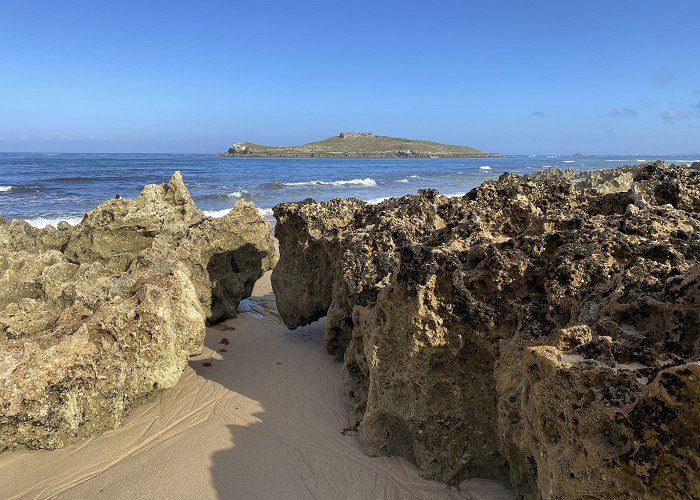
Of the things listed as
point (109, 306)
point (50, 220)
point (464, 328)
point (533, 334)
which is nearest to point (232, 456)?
point (109, 306)

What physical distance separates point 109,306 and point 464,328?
314 cm

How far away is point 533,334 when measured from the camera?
3029 mm

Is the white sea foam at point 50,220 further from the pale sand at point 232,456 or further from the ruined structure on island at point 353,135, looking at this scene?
the ruined structure on island at point 353,135

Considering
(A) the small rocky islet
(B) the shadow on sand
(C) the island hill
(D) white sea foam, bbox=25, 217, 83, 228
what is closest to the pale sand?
(B) the shadow on sand

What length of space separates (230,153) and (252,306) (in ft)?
368

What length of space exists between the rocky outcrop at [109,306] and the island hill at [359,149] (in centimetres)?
9366

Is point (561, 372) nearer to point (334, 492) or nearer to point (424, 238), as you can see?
point (334, 492)

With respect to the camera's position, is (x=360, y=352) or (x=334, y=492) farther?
(x=360, y=352)

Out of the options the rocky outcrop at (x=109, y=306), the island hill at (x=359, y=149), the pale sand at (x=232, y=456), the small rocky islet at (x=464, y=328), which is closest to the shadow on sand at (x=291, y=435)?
the pale sand at (x=232, y=456)

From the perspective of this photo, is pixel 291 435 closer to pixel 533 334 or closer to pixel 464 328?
pixel 464 328

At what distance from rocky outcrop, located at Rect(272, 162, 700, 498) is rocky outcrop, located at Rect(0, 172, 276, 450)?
70.8 inches

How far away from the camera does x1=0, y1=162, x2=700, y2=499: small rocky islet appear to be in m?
2.19

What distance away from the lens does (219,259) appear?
674 cm

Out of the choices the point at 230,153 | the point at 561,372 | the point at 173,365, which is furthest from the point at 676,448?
the point at 230,153
